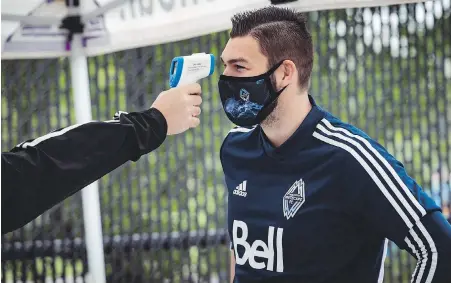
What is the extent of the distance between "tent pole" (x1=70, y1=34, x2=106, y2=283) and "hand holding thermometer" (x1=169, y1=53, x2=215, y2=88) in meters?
1.29

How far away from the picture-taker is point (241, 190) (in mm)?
1926

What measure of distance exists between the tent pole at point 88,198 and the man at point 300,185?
983 millimetres

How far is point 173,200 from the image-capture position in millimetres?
3189

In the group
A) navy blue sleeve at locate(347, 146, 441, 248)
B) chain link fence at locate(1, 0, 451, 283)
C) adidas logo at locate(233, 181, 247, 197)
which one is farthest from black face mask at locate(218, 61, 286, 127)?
chain link fence at locate(1, 0, 451, 283)

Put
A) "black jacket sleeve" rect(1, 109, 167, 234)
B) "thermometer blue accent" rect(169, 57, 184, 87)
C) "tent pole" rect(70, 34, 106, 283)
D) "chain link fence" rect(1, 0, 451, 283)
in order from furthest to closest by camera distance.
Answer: "chain link fence" rect(1, 0, 451, 283) → "tent pole" rect(70, 34, 106, 283) → "thermometer blue accent" rect(169, 57, 184, 87) → "black jacket sleeve" rect(1, 109, 167, 234)

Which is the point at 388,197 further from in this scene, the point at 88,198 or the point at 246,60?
the point at 88,198

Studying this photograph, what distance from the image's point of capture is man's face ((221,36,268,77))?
6.18 feet

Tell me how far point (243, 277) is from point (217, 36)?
1.48m

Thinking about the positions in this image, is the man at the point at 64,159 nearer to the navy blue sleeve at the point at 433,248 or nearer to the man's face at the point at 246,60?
the man's face at the point at 246,60

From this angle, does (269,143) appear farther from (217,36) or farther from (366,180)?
(217,36)

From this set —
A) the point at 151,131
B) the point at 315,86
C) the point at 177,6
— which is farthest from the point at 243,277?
the point at 315,86

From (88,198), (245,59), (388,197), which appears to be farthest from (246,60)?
(88,198)

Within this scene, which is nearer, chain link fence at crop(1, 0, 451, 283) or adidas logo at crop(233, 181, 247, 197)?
adidas logo at crop(233, 181, 247, 197)

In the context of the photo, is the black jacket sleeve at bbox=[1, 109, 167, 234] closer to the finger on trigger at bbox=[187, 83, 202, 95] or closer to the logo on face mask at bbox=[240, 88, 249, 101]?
the finger on trigger at bbox=[187, 83, 202, 95]
